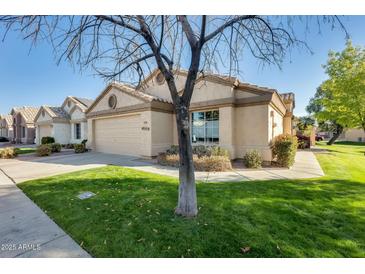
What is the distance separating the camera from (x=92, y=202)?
4781mm

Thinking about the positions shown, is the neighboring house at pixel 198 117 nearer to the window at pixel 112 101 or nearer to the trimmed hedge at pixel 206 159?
the window at pixel 112 101

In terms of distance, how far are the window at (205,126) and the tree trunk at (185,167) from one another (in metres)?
7.75

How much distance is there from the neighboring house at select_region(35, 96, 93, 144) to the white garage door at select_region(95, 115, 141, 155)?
541 cm

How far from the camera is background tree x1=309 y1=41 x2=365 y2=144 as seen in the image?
16062mm

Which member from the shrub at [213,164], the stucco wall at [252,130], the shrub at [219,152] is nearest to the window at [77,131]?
the shrub at [219,152]

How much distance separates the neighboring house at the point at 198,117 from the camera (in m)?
10.4

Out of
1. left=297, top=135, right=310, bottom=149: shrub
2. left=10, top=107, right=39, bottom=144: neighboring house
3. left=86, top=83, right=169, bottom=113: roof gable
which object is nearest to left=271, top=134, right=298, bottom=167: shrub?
left=86, top=83, right=169, bottom=113: roof gable

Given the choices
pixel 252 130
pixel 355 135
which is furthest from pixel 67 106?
pixel 355 135

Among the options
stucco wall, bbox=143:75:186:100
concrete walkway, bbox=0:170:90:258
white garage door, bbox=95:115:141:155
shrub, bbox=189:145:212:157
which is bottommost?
concrete walkway, bbox=0:170:90:258

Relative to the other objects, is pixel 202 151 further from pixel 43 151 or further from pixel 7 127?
pixel 7 127

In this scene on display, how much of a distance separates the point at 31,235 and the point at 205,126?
9.84 metres

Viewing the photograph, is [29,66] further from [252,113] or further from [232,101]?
[252,113]

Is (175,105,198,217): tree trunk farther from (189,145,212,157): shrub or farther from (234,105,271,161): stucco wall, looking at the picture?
(234,105,271,161): stucco wall

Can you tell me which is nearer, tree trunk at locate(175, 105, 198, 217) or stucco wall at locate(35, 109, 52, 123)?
tree trunk at locate(175, 105, 198, 217)
